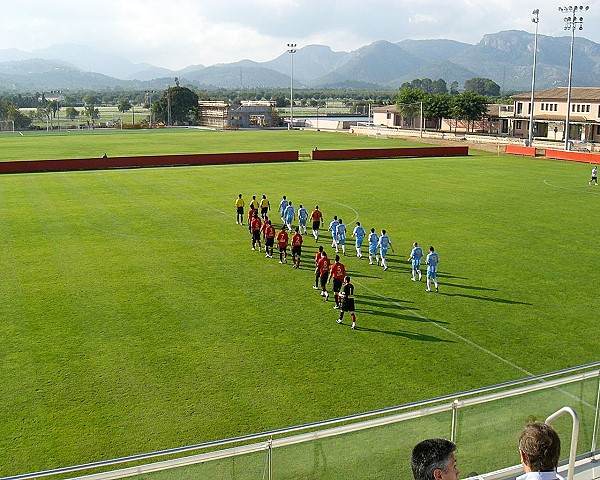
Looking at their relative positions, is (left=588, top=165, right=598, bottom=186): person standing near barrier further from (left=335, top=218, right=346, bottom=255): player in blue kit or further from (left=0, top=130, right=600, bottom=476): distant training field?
(left=335, top=218, right=346, bottom=255): player in blue kit

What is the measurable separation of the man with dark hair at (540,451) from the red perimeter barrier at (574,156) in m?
59.6

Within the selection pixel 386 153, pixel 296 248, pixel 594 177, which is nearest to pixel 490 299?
pixel 296 248

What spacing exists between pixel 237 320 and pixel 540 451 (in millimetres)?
13378

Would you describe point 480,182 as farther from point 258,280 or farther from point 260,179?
point 258,280

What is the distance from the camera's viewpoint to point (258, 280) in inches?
840

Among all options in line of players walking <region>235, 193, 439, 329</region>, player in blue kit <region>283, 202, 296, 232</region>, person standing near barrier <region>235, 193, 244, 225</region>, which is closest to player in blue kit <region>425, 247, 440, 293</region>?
line of players walking <region>235, 193, 439, 329</region>

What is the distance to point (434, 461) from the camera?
4242mm

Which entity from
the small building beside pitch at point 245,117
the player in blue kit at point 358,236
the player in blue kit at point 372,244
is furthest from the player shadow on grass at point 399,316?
the small building beside pitch at point 245,117

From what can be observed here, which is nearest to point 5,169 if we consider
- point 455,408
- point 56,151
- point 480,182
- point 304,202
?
point 56,151

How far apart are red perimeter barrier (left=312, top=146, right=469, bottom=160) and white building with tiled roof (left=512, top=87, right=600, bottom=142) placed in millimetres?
18808

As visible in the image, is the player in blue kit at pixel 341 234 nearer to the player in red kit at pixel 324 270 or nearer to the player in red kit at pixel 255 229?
the player in red kit at pixel 255 229

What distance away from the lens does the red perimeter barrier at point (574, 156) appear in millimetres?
58750

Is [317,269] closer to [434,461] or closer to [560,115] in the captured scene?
[434,461]

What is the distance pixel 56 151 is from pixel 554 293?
207ft
